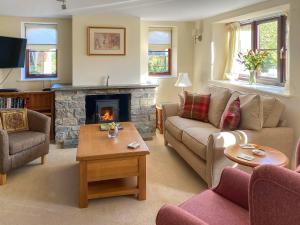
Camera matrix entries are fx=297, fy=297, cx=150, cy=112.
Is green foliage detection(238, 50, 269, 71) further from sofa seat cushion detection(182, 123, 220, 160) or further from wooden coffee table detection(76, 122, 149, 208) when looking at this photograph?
wooden coffee table detection(76, 122, 149, 208)

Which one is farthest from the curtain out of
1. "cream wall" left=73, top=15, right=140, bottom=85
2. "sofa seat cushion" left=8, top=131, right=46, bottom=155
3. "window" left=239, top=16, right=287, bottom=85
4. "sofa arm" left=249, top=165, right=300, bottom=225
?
"sofa arm" left=249, top=165, right=300, bottom=225

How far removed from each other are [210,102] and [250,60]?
86 centimetres

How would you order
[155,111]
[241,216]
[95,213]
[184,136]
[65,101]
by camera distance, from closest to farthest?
[241,216], [95,213], [184,136], [65,101], [155,111]

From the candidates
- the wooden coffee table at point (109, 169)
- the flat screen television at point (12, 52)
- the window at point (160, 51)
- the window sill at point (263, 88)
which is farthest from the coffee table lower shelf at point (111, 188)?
the window at point (160, 51)

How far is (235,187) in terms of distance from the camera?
6.48 feet

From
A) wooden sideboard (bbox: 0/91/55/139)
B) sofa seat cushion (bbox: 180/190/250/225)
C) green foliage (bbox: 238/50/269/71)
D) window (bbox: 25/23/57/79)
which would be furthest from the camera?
window (bbox: 25/23/57/79)

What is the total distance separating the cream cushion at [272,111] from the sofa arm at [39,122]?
269cm

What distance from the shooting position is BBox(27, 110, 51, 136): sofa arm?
12.7ft

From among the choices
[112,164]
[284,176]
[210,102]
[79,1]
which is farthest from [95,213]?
[79,1]

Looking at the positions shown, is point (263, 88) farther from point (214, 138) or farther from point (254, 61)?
point (214, 138)

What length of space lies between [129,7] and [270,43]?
2.08m

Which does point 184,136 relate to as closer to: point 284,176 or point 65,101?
point 65,101

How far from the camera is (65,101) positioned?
4.82 m

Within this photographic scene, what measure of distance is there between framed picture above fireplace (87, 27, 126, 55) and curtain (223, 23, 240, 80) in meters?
1.81
